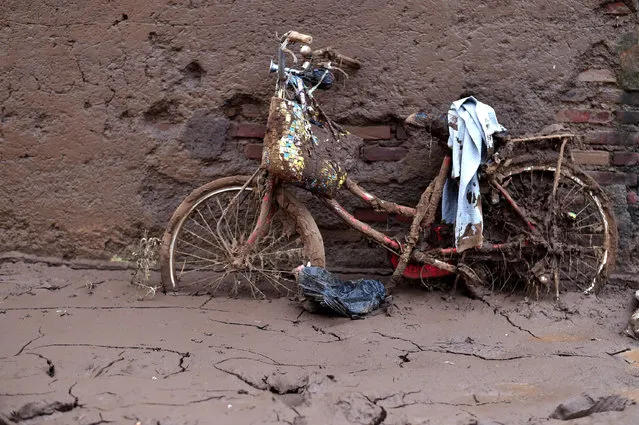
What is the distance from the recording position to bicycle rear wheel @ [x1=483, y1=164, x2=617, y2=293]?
392 cm

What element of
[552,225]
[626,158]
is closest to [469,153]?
[552,225]

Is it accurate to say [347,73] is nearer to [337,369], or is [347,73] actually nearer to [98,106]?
[98,106]

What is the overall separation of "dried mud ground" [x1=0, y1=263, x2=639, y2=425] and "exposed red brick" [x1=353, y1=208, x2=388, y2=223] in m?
0.40

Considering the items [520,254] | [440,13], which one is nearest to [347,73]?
[440,13]

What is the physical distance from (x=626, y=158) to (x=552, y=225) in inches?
23.2

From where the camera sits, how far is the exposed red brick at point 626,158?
4133mm

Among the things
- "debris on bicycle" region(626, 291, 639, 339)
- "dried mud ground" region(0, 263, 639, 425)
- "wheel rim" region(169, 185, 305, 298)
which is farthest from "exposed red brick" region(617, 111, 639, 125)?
"wheel rim" region(169, 185, 305, 298)

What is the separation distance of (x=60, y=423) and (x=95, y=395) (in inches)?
7.5

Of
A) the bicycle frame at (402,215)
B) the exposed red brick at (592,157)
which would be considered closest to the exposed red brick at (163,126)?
the bicycle frame at (402,215)

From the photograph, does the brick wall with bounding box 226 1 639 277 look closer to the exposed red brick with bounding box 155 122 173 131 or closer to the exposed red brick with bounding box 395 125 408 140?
the exposed red brick with bounding box 395 125 408 140

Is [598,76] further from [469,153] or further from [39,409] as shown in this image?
[39,409]

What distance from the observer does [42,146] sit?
4.40m

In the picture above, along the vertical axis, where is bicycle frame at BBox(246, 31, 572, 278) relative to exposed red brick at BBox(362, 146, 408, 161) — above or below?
below

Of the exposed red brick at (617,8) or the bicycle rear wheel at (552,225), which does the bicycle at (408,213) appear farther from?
the exposed red brick at (617,8)
